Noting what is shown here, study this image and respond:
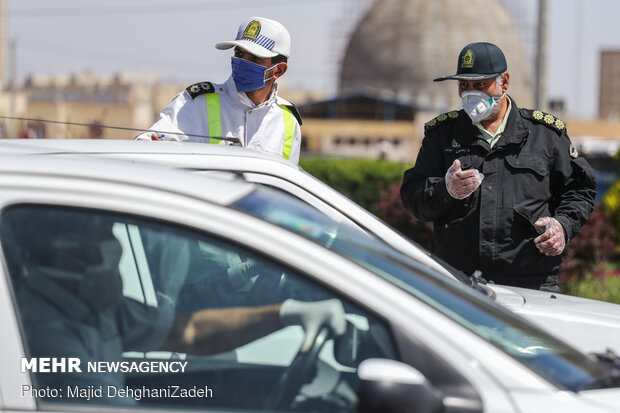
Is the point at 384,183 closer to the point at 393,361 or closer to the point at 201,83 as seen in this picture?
the point at 201,83

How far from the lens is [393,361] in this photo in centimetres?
213

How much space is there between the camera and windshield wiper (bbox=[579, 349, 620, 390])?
2.25 m

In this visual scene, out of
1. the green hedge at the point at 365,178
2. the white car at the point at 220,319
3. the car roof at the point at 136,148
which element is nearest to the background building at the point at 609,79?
the green hedge at the point at 365,178

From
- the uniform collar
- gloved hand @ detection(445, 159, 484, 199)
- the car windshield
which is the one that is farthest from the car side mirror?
the uniform collar

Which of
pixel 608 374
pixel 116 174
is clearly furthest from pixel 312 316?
pixel 608 374

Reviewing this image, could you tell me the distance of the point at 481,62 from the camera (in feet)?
14.0

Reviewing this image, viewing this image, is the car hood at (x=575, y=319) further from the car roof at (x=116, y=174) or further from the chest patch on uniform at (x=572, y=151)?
the car roof at (x=116, y=174)

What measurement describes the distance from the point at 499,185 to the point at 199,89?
142 centimetres

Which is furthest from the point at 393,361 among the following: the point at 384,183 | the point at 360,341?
the point at 384,183

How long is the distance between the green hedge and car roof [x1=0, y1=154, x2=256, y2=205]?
→ 11807 mm

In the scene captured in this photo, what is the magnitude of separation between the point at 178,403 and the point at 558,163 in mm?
2595

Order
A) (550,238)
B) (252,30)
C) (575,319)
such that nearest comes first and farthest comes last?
(575,319) → (550,238) → (252,30)

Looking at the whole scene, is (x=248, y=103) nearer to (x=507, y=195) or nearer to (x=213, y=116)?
(x=213, y=116)

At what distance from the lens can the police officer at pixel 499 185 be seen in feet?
13.6
